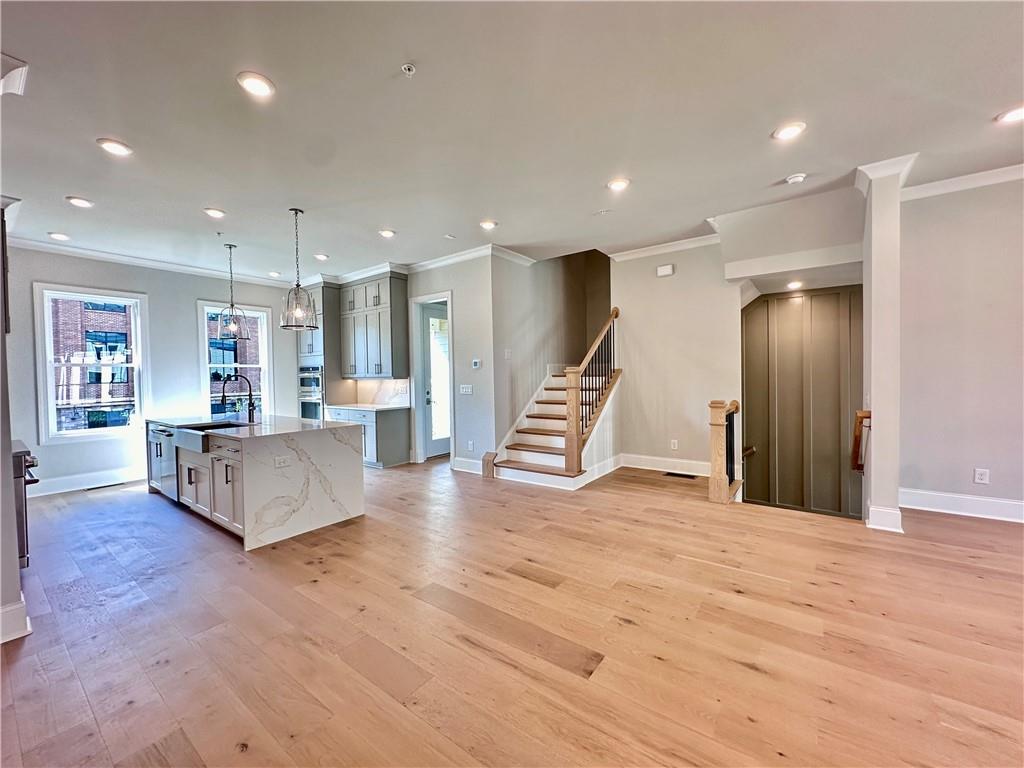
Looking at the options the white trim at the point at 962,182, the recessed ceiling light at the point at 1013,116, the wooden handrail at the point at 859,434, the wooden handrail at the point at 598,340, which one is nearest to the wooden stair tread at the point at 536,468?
the wooden handrail at the point at 598,340

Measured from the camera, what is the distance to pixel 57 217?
159 inches

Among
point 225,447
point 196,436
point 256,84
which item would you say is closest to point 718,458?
point 225,447

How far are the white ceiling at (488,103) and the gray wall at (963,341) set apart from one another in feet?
1.41

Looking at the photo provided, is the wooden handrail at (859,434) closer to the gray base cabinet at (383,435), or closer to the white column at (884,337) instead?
the white column at (884,337)

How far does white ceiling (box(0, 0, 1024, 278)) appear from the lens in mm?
1838

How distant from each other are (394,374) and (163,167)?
355 centimetres

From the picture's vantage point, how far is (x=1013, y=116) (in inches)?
103

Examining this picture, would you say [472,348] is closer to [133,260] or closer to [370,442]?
[370,442]

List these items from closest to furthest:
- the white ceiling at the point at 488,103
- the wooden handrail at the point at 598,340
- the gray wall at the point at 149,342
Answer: the white ceiling at the point at 488,103 → the gray wall at the point at 149,342 → the wooden handrail at the point at 598,340

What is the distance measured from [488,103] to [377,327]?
14.6ft

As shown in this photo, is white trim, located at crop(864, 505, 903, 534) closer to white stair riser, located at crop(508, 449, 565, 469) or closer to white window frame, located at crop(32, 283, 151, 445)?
white stair riser, located at crop(508, 449, 565, 469)

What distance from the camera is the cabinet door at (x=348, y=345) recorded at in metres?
6.75

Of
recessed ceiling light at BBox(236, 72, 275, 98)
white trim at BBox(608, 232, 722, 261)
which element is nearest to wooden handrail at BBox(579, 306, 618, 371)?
white trim at BBox(608, 232, 722, 261)

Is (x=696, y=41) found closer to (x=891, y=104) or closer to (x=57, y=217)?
(x=891, y=104)
